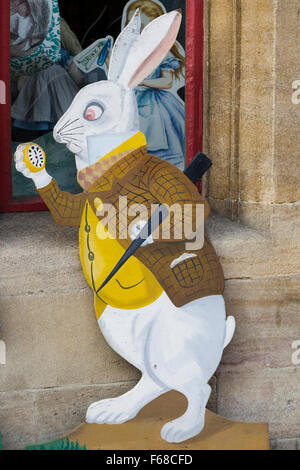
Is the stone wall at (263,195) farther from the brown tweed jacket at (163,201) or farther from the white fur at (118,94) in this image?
the white fur at (118,94)

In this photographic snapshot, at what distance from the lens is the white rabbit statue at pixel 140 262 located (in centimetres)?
281

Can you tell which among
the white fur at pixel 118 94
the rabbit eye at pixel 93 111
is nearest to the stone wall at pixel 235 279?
the white fur at pixel 118 94

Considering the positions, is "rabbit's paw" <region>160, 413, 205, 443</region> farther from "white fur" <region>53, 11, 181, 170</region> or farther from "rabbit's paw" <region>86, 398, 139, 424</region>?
"white fur" <region>53, 11, 181, 170</region>

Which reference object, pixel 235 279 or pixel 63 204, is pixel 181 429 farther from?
pixel 63 204

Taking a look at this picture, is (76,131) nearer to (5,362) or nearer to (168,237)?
(168,237)

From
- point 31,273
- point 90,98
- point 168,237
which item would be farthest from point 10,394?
point 90,98

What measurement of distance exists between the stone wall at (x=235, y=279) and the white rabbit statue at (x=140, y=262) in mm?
177

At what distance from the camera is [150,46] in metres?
2.80

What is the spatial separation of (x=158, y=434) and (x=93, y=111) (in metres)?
1.39

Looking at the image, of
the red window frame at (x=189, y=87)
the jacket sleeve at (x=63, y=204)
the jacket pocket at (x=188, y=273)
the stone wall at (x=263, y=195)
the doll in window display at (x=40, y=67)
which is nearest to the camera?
the jacket pocket at (x=188, y=273)

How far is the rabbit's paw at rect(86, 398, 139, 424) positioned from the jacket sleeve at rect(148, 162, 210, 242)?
0.74 m

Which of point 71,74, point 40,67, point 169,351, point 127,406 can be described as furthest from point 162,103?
point 127,406

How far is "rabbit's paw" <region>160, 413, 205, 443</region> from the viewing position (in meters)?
2.86
